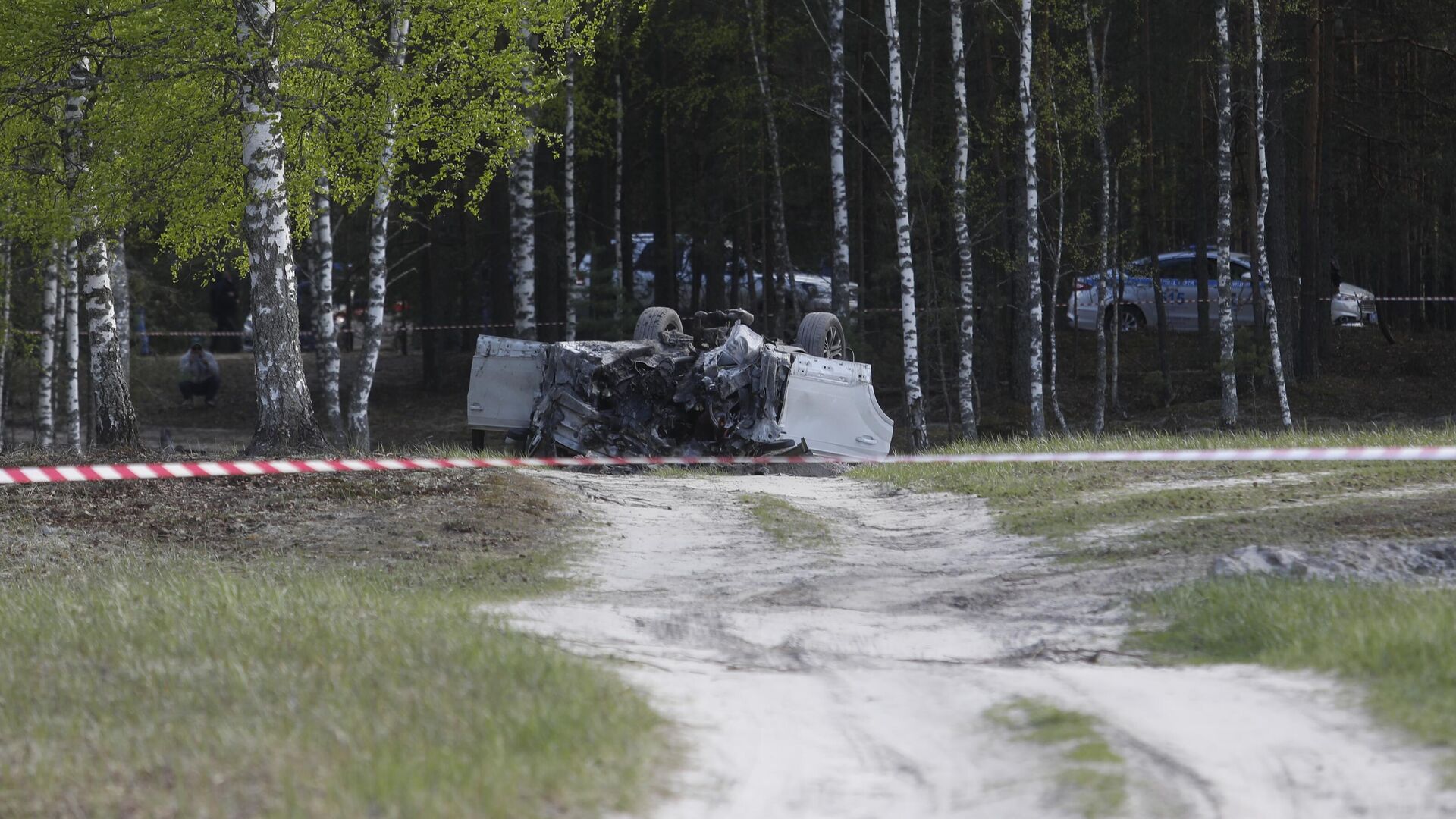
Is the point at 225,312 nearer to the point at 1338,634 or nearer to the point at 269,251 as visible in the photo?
the point at 269,251

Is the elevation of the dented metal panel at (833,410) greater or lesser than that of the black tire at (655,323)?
lesser

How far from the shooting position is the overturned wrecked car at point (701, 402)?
1505 centimetres

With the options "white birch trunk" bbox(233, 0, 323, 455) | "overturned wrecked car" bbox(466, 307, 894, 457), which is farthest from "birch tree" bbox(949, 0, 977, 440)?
"white birch trunk" bbox(233, 0, 323, 455)

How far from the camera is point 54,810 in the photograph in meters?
4.16

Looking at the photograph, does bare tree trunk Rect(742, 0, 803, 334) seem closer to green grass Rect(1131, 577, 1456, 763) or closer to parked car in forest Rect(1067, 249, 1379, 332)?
parked car in forest Rect(1067, 249, 1379, 332)

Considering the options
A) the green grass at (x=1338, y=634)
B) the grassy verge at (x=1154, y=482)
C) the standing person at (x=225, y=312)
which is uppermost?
the standing person at (x=225, y=312)

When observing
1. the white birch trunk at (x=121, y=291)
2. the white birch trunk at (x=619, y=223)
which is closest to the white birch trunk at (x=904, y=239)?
the white birch trunk at (x=619, y=223)

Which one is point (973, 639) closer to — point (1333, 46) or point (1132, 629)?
point (1132, 629)

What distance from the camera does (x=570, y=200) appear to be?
26719 mm

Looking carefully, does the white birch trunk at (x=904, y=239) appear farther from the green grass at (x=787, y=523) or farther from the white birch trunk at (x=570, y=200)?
the green grass at (x=787, y=523)

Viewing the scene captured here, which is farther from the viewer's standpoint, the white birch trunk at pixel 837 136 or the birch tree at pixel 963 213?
the white birch trunk at pixel 837 136

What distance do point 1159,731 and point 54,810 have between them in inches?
142

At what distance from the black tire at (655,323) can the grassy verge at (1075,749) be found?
1153cm

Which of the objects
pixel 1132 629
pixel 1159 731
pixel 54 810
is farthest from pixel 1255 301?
pixel 54 810
